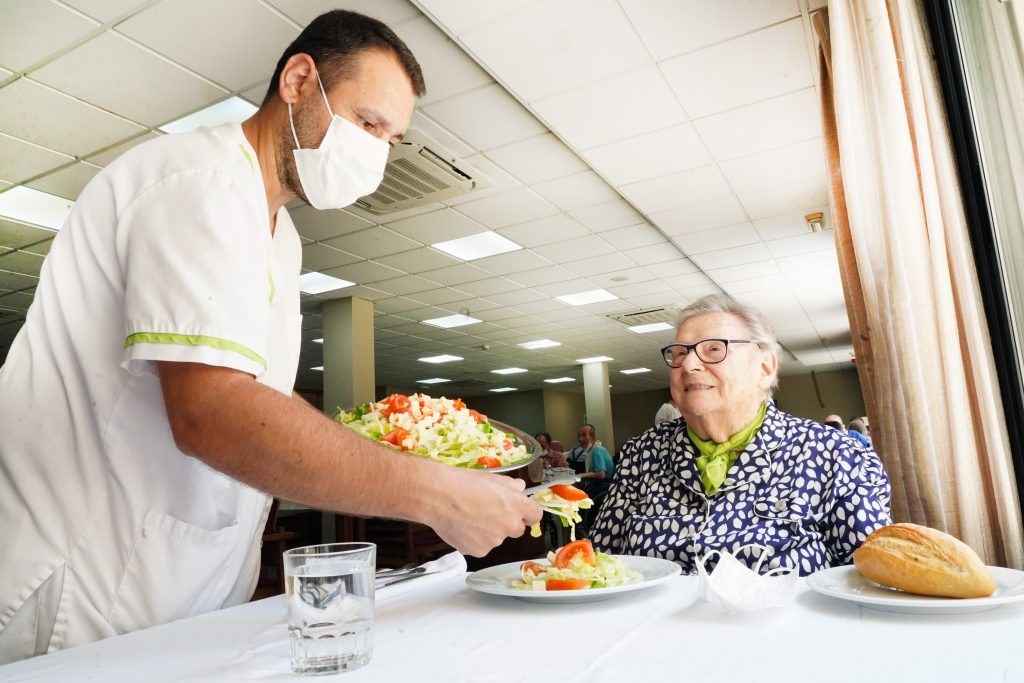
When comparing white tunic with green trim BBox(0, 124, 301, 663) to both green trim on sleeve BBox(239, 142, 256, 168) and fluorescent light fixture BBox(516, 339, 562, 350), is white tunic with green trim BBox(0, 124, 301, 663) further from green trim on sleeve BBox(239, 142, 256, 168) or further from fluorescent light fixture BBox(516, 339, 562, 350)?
fluorescent light fixture BBox(516, 339, 562, 350)

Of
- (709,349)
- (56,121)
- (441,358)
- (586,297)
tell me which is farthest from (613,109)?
(441,358)

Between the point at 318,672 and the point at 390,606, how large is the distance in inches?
14.8

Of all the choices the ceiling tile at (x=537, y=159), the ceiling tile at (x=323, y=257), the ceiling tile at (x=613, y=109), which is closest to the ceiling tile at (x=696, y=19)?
the ceiling tile at (x=613, y=109)

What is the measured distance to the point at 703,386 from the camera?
1.90 meters

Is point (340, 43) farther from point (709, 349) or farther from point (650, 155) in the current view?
point (650, 155)

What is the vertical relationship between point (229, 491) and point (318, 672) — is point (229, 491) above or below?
above

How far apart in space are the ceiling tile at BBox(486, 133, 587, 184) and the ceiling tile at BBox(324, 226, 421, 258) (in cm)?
174

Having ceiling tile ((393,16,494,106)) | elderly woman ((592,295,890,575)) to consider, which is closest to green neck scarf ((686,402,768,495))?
elderly woman ((592,295,890,575))

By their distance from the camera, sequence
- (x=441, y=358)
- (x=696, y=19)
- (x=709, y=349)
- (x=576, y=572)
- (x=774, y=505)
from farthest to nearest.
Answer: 1. (x=441, y=358)
2. (x=696, y=19)
3. (x=709, y=349)
4. (x=774, y=505)
5. (x=576, y=572)

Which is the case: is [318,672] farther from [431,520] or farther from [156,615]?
[156,615]

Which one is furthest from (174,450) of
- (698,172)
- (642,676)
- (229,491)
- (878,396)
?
(698,172)

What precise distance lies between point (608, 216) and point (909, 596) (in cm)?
547

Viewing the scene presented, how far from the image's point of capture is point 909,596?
0.94m

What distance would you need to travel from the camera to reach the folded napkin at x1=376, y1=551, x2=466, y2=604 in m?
1.25
